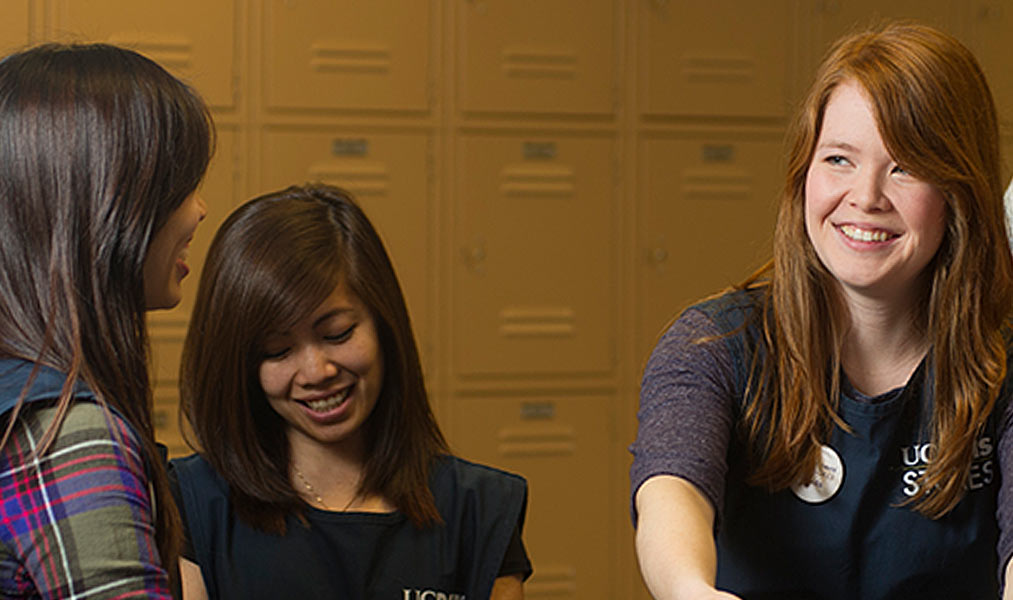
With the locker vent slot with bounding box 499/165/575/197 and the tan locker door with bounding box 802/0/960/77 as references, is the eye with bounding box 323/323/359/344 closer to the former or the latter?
the locker vent slot with bounding box 499/165/575/197

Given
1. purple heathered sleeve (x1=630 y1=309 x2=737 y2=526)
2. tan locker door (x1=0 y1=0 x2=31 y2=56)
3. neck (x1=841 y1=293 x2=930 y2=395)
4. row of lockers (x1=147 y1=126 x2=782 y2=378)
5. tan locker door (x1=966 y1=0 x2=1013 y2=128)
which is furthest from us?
tan locker door (x1=966 y1=0 x2=1013 y2=128)

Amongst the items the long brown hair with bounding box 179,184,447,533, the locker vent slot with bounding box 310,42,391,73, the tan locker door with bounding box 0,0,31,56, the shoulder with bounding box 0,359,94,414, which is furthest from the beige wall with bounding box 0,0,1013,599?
the shoulder with bounding box 0,359,94,414

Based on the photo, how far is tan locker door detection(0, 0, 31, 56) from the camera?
289 cm

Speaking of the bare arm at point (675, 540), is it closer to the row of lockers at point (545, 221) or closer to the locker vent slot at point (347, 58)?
the row of lockers at point (545, 221)

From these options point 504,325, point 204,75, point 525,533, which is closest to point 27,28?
point 204,75

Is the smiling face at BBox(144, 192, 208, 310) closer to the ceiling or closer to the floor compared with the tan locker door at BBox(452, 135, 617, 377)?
closer to the ceiling

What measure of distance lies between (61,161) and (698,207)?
2.65m

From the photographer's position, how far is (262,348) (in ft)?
4.77

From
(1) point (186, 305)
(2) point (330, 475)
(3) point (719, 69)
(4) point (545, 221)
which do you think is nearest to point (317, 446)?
(2) point (330, 475)

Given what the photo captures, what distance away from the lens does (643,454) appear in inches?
47.9

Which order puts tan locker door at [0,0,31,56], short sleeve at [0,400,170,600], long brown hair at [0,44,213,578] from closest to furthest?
short sleeve at [0,400,170,600], long brown hair at [0,44,213,578], tan locker door at [0,0,31,56]

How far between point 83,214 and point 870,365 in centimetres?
85

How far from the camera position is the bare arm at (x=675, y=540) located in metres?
1.07

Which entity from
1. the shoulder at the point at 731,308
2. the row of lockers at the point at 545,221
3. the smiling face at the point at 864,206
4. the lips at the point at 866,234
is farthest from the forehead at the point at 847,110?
the row of lockers at the point at 545,221
